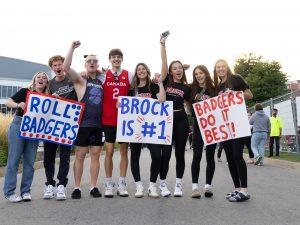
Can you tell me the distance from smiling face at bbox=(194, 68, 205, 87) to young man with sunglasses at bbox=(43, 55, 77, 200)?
197 cm

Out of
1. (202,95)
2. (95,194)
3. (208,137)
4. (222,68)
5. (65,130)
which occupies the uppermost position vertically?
(222,68)

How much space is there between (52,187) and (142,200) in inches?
56.4

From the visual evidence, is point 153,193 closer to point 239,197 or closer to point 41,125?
point 239,197

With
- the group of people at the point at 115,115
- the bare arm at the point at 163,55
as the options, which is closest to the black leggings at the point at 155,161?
the group of people at the point at 115,115

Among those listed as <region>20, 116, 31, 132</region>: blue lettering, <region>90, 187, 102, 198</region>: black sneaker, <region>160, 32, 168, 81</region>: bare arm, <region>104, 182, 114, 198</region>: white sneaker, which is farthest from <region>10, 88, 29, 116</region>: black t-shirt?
<region>160, 32, 168, 81</region>: bare arm

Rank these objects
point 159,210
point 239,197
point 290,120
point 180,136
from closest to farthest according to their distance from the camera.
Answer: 1. point 159,210
2. point 239,197
3. point 180,136
4. point 290,120

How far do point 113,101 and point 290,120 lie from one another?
10936 millimetres

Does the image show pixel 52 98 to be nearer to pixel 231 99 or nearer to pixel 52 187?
pixel 52 187

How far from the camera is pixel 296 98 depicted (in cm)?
1484

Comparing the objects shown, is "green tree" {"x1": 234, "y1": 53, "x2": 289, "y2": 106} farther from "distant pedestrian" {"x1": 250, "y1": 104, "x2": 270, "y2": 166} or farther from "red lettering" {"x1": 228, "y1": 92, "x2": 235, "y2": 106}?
"red lettering" {"x1": 228, "y1": 92, "x2": 235, "y2": 106}

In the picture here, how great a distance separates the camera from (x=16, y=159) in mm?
6074

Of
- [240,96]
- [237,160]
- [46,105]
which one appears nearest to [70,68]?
[46,105]

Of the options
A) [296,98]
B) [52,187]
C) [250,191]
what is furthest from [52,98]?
[296,98]

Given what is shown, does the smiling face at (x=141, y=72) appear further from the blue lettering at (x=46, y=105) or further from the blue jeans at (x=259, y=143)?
Answer: the blue jeans at (x=259, y=143)
